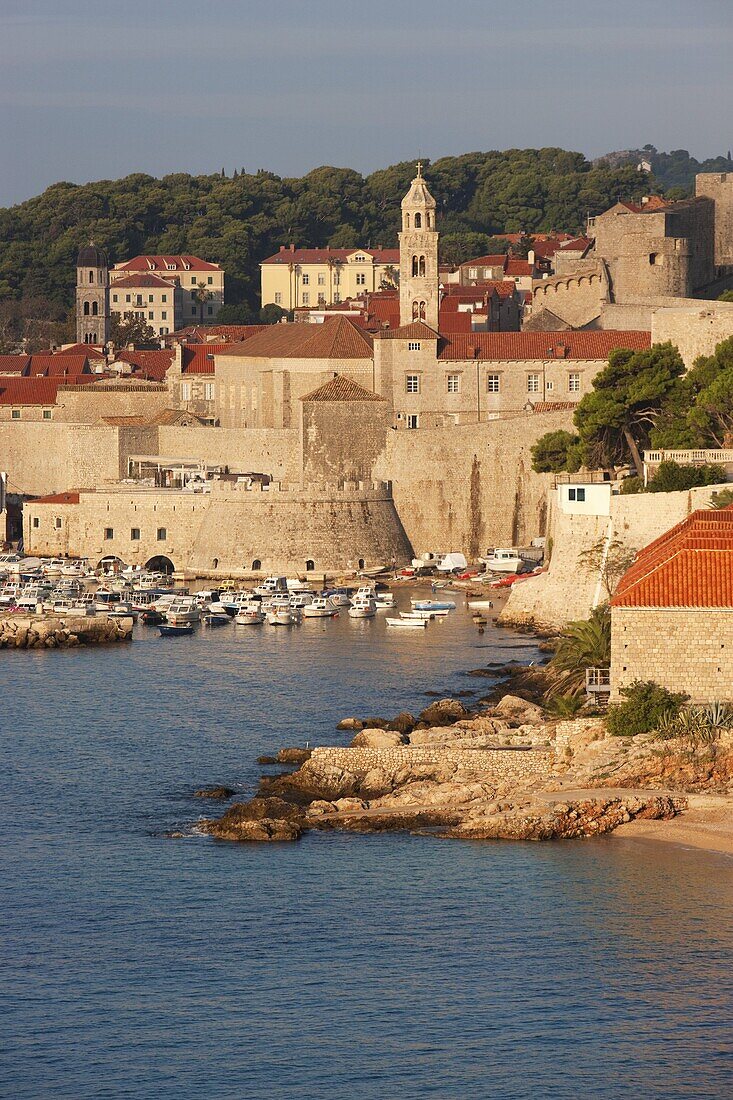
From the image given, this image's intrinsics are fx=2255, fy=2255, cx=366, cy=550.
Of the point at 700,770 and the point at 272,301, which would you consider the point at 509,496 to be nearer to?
the point at 700,770

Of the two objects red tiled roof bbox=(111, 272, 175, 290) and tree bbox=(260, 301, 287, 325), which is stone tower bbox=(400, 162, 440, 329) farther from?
red tiled roof bbox=(111, 272, 175, 290)

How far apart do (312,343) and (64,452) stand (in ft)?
28.4

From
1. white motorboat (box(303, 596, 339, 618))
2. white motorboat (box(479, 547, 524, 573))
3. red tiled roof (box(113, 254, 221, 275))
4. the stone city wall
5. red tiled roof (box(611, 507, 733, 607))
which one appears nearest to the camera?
the stone city wall

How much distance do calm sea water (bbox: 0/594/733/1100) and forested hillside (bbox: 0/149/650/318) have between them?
Answer: 3187 inches

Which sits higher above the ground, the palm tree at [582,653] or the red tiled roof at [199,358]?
the red tiled roof at [199,358]

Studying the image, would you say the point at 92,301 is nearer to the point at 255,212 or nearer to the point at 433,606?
the point at 255,212

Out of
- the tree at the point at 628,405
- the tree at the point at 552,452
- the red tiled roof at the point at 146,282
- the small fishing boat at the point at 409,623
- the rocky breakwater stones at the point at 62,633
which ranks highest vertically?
the red tiled roof at the point at 146,282

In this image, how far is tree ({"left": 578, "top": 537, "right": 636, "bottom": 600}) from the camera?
39.8 metres

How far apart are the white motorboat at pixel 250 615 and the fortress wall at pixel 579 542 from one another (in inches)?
215

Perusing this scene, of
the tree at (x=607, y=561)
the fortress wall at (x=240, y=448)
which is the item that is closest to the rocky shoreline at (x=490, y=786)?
the tree at (x=607, y=561)

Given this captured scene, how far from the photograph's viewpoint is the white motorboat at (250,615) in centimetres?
4938

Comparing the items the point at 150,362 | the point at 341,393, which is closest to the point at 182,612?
the point at 341,393

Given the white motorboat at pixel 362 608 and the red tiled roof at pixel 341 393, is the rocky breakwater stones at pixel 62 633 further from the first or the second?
the red tiled roof at pixel 341 393

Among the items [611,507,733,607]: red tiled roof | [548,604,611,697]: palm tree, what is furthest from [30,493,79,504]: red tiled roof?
[611,507,733,607]: red tiled roof
